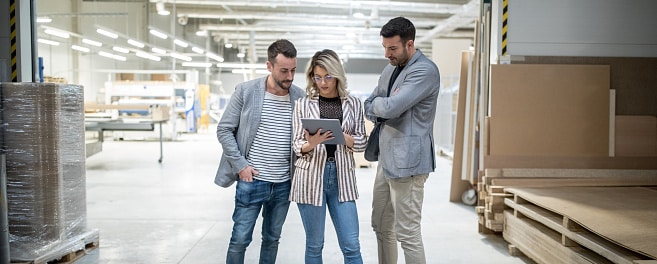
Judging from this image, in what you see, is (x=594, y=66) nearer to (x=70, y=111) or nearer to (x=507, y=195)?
(x=507, y=195)

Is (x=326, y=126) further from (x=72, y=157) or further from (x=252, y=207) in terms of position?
(x=72, y=157)

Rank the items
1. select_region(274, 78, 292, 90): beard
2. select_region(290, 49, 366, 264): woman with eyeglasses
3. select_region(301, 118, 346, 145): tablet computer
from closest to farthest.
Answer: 1. select_region(301, 118, 346, 145): tablet computer
2. select_region(290, 49, 366, 264): woman with eyeglasses
3. select_region(274, 78, 292, 90): beard

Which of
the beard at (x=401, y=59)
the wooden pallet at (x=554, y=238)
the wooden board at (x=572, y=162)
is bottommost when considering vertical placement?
the wooden pallet at (x=554, y=238)

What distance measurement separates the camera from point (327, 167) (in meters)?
2.50

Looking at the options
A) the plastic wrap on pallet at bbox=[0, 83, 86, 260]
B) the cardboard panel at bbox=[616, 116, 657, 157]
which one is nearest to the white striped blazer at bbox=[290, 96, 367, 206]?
the plastic wrap on pallet at bbox=[0, 83, 86, 260]

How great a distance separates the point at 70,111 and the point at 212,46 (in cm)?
2166

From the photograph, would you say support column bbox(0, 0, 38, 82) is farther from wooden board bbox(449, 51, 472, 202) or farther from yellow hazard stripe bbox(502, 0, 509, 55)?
wooden board bbox(449, 51, 472, 202)

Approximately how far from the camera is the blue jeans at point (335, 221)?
249 cm

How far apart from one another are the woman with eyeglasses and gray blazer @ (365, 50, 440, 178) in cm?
17

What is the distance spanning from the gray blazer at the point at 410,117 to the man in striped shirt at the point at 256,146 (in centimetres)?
49

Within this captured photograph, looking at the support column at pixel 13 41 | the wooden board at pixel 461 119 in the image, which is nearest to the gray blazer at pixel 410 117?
the support column at pixel 13 41

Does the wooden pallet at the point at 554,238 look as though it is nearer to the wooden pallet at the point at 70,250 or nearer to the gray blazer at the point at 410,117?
the gray blazer at the point at 410,117

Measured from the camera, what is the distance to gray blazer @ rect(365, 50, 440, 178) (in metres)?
2.50

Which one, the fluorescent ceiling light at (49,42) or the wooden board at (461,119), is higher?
the fluorescent ceiling light at (49,42)
